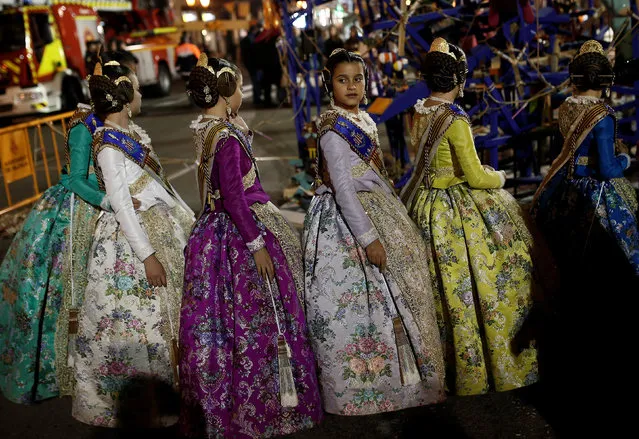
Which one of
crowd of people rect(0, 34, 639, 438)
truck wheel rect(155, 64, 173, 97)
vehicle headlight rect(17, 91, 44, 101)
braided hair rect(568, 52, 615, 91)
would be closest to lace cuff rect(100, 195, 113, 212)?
crowd of people rect(0, 34, 639, 438)

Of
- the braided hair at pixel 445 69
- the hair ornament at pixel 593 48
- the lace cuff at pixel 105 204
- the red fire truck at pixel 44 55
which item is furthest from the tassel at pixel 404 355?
the red fire truck at pixel 44 55

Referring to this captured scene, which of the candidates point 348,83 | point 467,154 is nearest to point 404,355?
point 467,154

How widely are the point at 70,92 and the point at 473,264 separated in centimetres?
1577

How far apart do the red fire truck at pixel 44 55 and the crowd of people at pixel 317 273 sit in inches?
523

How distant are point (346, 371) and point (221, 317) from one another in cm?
66

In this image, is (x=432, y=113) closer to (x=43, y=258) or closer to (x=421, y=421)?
(x=421, y=421)

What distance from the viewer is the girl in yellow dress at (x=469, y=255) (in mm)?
3398

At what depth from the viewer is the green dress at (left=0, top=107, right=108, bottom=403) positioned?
3725 millimetres

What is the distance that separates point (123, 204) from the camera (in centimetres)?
329

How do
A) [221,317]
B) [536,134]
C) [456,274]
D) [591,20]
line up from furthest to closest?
[591,20], [536,134], [456,274], [221,317]

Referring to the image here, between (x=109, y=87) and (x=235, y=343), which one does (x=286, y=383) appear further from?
(x=109, y=87)

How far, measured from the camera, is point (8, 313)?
154 inches

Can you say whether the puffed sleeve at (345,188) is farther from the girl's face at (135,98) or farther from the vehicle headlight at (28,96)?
the vehicle headlight at (28,96)

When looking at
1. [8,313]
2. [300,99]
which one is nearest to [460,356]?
[8,313]
